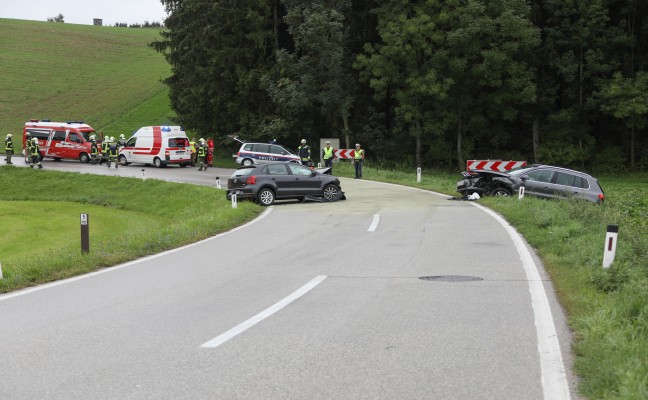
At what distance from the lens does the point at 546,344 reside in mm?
6520

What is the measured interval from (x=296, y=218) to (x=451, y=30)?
95.2 feet

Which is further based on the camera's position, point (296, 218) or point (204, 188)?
point (204, 188)

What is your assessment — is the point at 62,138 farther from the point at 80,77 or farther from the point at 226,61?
the point at 80,77

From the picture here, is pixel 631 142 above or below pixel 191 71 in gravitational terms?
below

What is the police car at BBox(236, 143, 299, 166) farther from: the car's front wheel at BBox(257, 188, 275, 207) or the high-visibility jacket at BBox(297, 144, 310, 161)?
the car's front wheel at BBox(257, 188, 275, 207)

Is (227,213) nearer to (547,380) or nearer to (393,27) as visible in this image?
(547,380)

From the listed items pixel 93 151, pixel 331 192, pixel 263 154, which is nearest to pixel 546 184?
pixel 331 192

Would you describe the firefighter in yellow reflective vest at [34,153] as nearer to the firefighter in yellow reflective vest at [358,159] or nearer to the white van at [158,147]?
the white van at [158,147]

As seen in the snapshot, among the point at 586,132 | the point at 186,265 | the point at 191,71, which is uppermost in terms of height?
the point at 191,71

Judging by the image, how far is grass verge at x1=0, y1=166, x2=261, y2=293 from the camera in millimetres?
12344

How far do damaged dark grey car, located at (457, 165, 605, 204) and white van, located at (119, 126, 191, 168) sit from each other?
77.5 ft

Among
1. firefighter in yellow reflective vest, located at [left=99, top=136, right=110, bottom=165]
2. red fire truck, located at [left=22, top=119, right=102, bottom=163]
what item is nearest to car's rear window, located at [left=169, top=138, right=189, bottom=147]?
firefighter in yellow reflective vest, located at [left=99, top=136, right=110, bottom=165]

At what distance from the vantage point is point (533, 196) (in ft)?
76.5

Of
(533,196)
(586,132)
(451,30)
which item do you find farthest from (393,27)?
(533,196)
